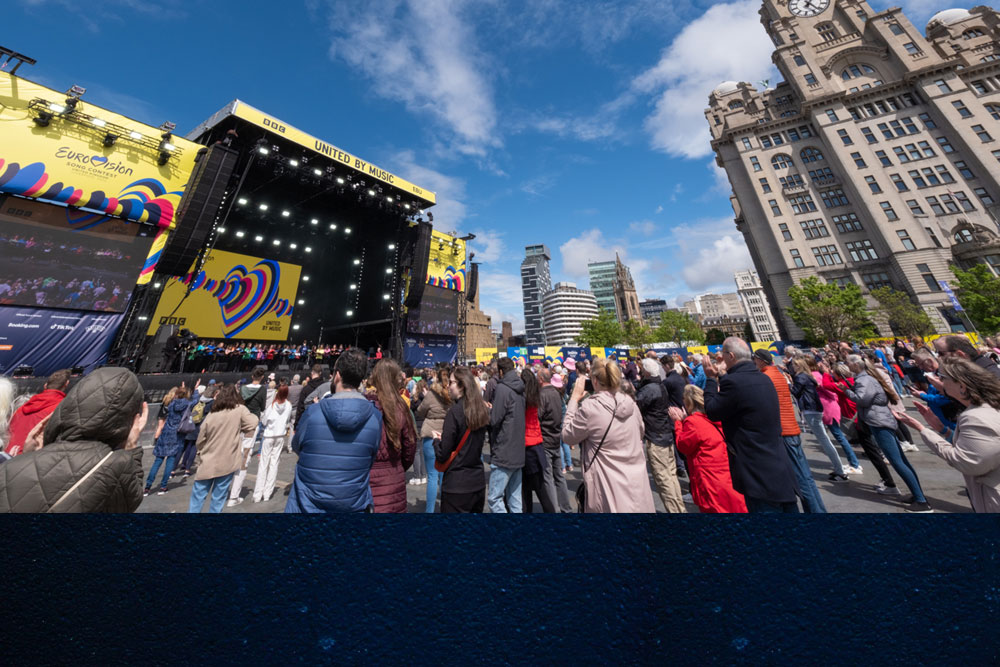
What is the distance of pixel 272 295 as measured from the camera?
22828 mm

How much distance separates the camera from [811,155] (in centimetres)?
3828

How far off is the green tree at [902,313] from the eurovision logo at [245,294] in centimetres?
4880

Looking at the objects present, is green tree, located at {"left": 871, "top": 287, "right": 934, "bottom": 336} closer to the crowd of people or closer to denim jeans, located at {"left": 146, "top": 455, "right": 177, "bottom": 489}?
the crowd of people

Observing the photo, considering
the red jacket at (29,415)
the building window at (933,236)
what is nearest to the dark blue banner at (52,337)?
the red jacket at (29,415)

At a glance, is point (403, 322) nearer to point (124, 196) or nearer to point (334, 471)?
point (124, 196)

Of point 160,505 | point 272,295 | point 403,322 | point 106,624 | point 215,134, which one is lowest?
point 160,505

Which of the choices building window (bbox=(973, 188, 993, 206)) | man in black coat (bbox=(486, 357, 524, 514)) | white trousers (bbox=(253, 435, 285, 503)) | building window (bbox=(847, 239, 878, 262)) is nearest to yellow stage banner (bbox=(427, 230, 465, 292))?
white trousers (bbox=(253, 435, 285, 503))

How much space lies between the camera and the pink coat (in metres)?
2.92

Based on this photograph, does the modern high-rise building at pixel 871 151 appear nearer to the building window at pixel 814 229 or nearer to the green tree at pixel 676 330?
the building window at pixel 814 229

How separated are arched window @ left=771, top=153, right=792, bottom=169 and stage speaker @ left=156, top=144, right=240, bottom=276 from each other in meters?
51.9

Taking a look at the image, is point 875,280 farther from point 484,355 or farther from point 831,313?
point 484,355

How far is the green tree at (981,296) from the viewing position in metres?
25.5

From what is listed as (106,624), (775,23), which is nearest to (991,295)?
(775,23)

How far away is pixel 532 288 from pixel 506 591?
131115mm
